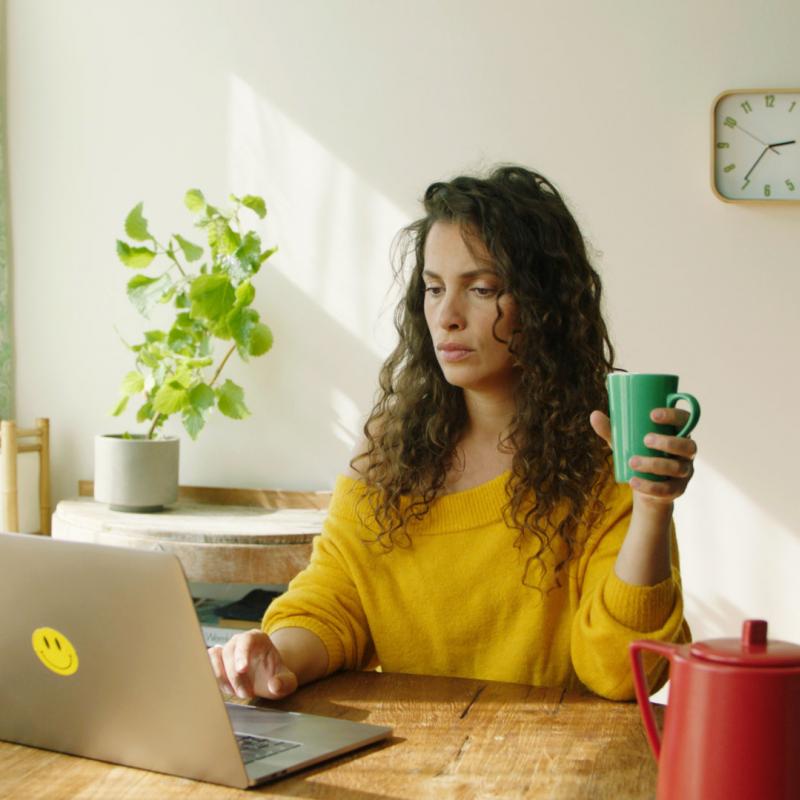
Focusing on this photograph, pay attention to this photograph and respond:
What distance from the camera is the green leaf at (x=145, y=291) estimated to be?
2896 millimetres

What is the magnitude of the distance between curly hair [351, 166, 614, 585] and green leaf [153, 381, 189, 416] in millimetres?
1265

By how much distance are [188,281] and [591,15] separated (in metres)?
1.22

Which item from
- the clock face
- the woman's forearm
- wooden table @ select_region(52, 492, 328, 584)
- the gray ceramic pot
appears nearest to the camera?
the woman's forearm

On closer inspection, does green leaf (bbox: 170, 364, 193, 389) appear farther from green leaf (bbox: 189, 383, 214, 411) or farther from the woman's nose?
the woman's nose

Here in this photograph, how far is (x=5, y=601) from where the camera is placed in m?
0.97

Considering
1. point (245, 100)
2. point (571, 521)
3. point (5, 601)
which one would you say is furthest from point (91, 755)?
point (245, 100)

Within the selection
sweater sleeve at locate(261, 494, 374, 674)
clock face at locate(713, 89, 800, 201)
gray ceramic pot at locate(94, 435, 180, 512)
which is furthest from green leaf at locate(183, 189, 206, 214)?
sweater sleeve at locate(261, 494, 374, 674)

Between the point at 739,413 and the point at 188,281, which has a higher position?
the point at 188,281

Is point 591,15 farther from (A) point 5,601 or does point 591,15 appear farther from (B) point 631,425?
(A) point 5,601

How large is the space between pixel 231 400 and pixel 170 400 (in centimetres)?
16

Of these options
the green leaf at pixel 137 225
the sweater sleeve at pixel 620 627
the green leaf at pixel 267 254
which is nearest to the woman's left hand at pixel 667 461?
the sweater sleeve at pixel 620 627

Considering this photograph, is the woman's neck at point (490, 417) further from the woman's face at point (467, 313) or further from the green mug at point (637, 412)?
the green mug at point (637, 412)

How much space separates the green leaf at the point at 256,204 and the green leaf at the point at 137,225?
27cm

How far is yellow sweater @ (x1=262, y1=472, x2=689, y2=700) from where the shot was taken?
Answer: 1.43 metres
